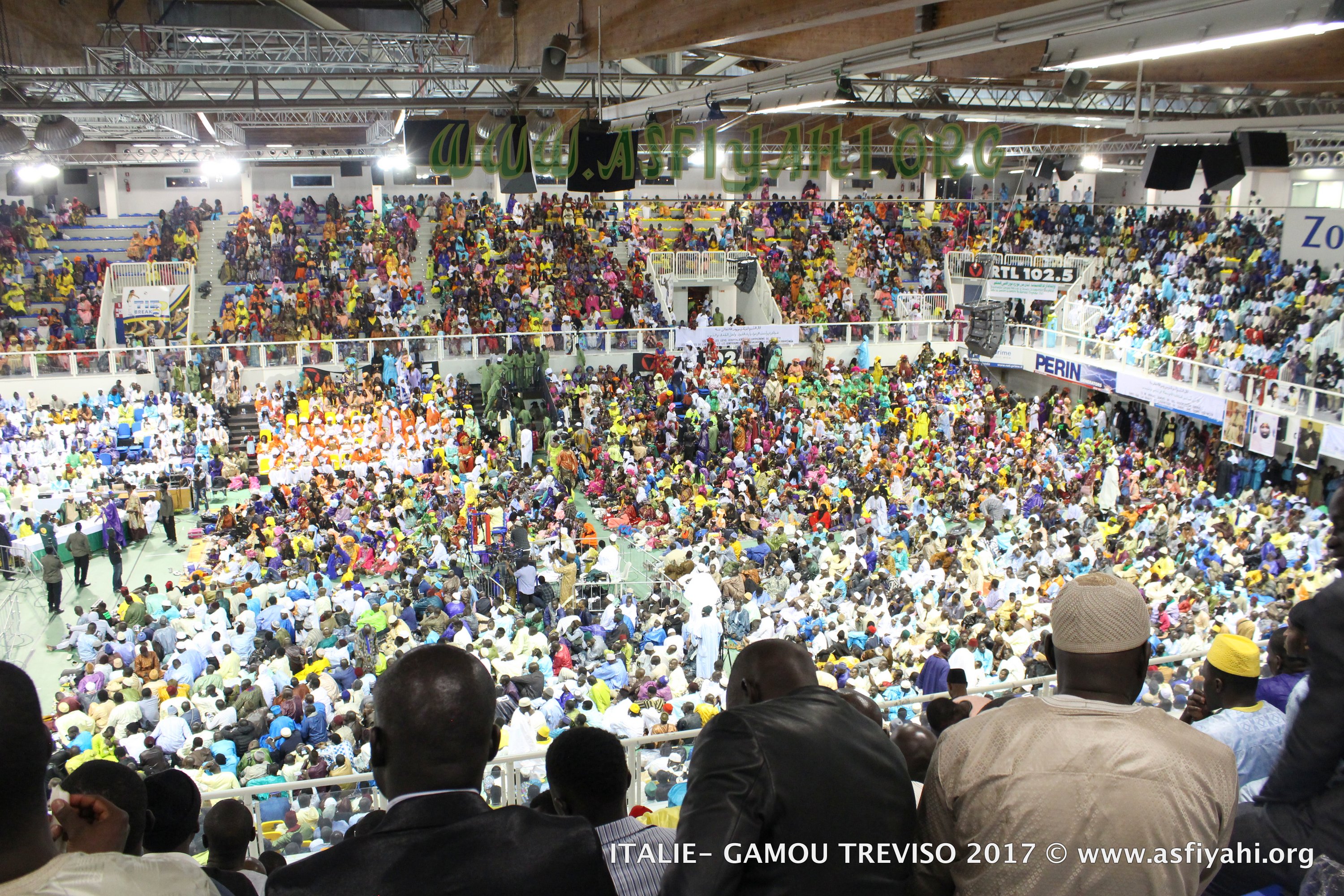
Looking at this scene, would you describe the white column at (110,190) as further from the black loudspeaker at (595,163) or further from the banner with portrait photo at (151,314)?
the black loudspeaker at (595,163)

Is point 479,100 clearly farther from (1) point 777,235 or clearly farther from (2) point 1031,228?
(2) point 1031,228

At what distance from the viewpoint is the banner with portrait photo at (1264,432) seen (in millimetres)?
16047

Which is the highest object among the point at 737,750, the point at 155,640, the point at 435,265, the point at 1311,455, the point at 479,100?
the point at 479,100

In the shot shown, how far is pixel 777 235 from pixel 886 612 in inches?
715

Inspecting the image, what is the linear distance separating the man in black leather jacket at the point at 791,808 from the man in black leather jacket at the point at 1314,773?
1118mm

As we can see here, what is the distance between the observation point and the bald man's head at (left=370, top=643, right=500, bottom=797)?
1625 mm

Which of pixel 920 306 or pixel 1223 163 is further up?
pixel 1223 163

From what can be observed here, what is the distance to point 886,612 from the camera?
1037 cm

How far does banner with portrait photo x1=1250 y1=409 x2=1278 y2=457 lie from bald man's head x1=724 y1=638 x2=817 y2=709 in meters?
17.0

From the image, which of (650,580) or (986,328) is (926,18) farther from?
(986,328)

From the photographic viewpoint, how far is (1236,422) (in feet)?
55.6

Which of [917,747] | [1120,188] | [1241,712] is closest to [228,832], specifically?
[917,747]

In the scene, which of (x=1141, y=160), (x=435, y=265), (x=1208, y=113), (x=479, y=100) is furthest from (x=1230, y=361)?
(x=435, y=265)

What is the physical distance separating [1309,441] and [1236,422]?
1.63 m
